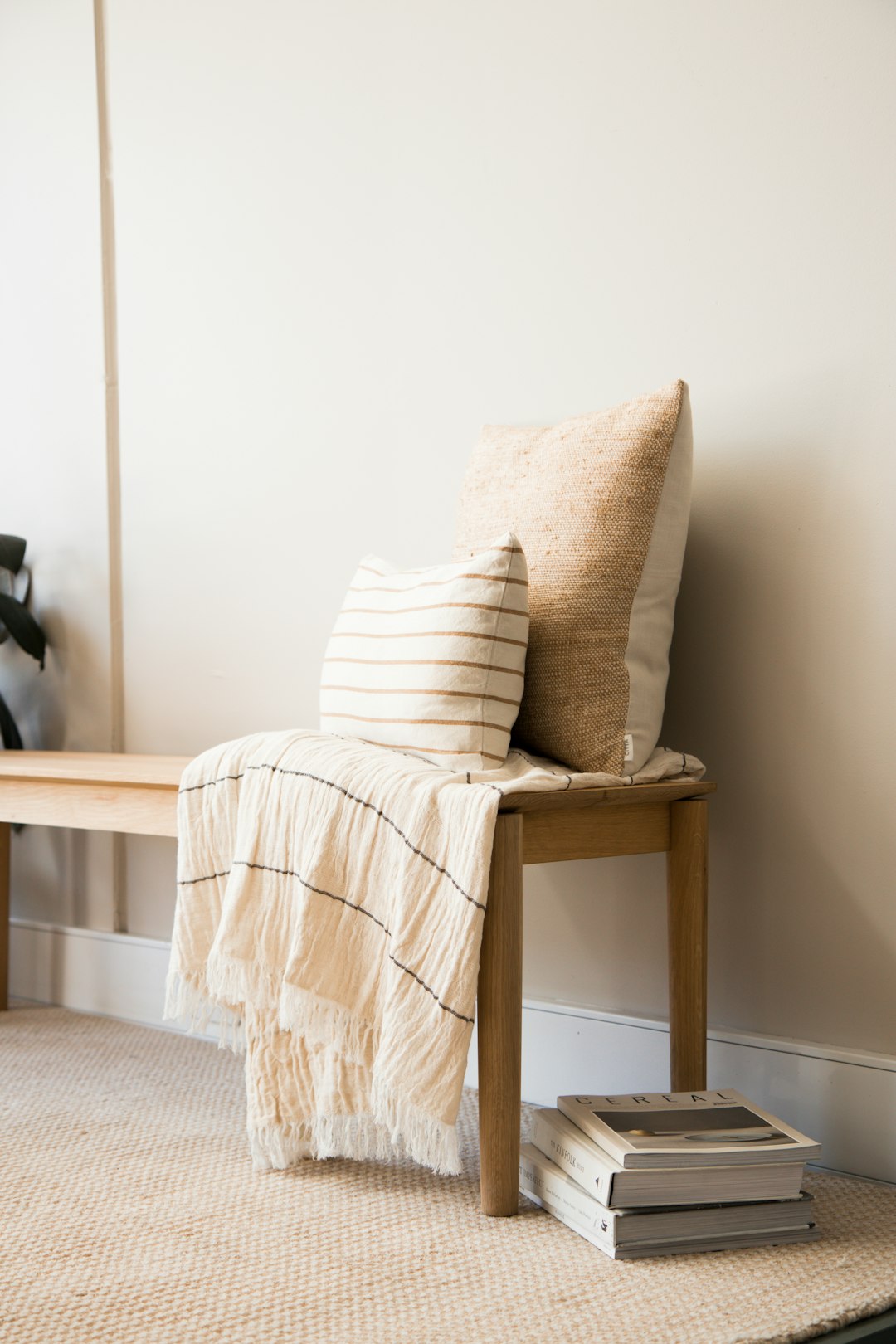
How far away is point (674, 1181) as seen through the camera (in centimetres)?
111

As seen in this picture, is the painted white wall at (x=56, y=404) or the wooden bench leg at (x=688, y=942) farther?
the painted white wall at (x=56, y=404)

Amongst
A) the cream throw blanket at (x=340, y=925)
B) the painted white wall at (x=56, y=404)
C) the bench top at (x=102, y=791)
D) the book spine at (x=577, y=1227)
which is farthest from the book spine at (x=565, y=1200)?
the painted white wall at (x=56, y=404)

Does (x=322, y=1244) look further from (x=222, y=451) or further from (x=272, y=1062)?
(x=222, y=451)

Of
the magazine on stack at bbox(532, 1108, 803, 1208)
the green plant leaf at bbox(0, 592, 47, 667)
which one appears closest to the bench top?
the green plant leaf at bbox(0, 592, 47, 667)

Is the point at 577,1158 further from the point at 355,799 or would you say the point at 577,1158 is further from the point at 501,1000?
the point at 355,799

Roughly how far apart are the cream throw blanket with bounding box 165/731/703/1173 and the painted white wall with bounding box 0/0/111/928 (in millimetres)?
887

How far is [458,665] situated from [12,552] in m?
1.27

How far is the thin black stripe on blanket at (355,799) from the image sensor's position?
45.9 inches

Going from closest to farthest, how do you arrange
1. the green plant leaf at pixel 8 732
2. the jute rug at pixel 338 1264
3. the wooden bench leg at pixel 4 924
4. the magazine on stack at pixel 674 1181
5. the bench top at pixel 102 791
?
the jute rug at pixel 338 1264, the magazine on stack at pixel 674 1181, the bench top at pixel 102 791, the wooden bench leg at pixel 4 924, the green plant leaf at pixel 8 732

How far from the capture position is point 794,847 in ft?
4.69

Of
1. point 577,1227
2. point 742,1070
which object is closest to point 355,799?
point 577,1227

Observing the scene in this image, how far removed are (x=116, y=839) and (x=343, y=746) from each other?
39.2 inches

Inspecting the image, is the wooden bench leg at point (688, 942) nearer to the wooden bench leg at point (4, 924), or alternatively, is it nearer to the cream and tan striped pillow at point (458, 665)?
the cream and tan striped pillow at point (458, 665)

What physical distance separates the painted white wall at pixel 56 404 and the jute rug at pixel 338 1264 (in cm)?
92
